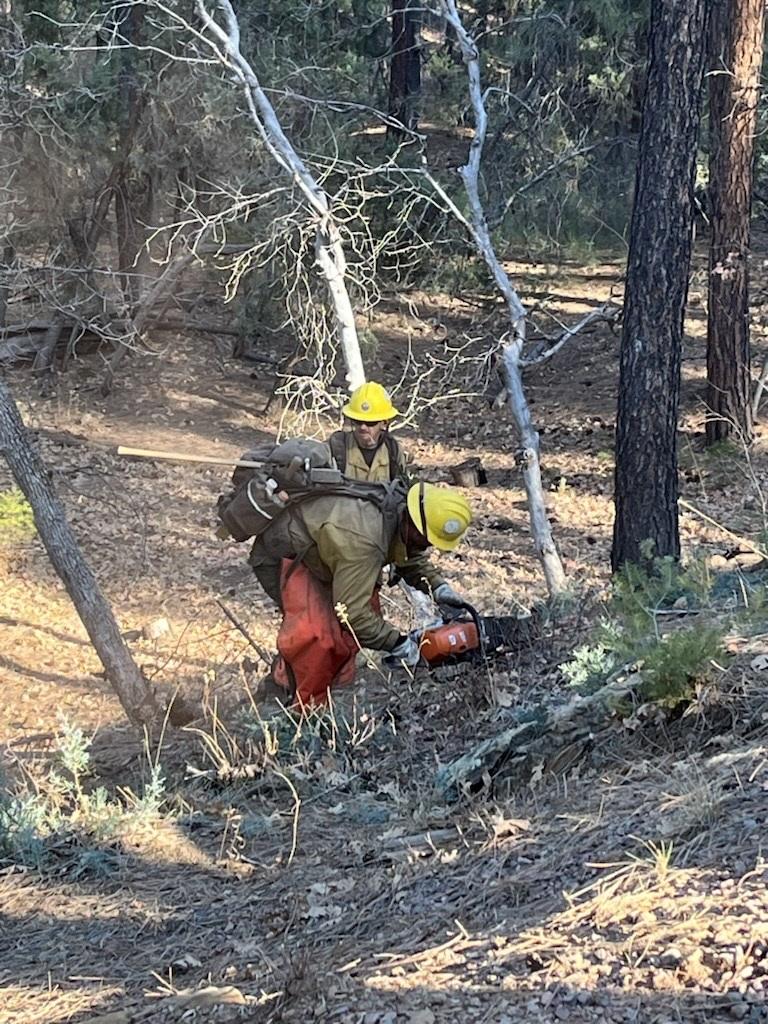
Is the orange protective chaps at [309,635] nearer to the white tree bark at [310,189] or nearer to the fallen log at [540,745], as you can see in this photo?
the fallen log at [540,745]

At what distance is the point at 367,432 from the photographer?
21.0 ft

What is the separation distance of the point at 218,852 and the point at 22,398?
13804 millimetres

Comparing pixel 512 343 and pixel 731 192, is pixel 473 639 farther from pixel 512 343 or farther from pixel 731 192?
pixel 731 192

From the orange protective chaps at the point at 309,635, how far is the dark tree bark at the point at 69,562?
2.07 metres

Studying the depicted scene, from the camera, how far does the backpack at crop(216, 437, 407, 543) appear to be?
5734 millimetres

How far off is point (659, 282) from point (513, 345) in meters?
2.22

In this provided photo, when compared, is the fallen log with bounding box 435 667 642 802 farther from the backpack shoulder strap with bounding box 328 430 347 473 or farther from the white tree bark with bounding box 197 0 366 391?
the white tree bark with bounding box 197 0 366 391

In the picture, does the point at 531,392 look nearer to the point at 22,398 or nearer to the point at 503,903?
the point at 22,398

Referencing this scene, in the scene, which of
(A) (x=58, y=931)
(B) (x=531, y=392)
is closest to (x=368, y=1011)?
(A) (x=58, y=931)

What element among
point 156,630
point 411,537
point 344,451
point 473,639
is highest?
point 344,451

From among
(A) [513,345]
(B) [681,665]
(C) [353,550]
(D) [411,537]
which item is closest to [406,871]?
(B) [681,665]

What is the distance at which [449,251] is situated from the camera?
631 inches

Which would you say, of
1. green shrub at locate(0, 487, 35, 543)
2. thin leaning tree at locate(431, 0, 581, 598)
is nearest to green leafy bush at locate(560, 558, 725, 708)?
thin leaning tree at locate(431, 0, 581, 598)

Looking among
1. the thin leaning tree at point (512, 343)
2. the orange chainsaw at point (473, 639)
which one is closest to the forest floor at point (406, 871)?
the orange chainsaw at point (473, 639)
